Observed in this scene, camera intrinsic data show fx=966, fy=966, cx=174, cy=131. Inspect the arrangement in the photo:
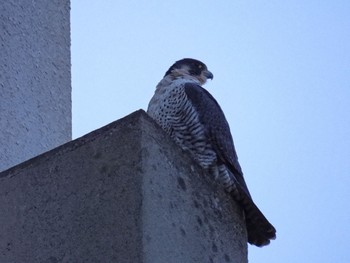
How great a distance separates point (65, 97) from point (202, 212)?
5.68 feet

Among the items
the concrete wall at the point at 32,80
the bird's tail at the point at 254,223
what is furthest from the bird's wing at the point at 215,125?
the concrete wall at the point at 32,80

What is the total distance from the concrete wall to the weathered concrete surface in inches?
39.4

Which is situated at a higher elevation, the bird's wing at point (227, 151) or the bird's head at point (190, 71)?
the bird's head at point (190, 71)

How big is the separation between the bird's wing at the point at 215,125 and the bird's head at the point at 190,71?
54cm

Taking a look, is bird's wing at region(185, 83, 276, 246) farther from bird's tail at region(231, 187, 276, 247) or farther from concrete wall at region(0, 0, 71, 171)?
concrete wall at region(0, 0, 71, 171)

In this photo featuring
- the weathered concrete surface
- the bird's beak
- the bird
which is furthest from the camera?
the bird's beak

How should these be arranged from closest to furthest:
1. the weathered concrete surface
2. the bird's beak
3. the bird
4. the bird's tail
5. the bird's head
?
the weathered concrete surface < the bird's tail < the bird < the bird's head < the bird's beak

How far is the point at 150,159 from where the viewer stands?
126 inches

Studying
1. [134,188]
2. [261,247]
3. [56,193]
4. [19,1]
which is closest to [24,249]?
[56,193]

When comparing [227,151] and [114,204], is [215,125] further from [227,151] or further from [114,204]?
[114,204]

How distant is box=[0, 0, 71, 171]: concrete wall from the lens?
4.55m

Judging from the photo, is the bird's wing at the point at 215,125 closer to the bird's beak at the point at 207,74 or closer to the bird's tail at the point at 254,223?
the bird's tail at the point at 254,223

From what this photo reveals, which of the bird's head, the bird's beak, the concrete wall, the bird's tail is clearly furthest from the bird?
A: the bird's beak

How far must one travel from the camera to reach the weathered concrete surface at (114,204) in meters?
3.06
